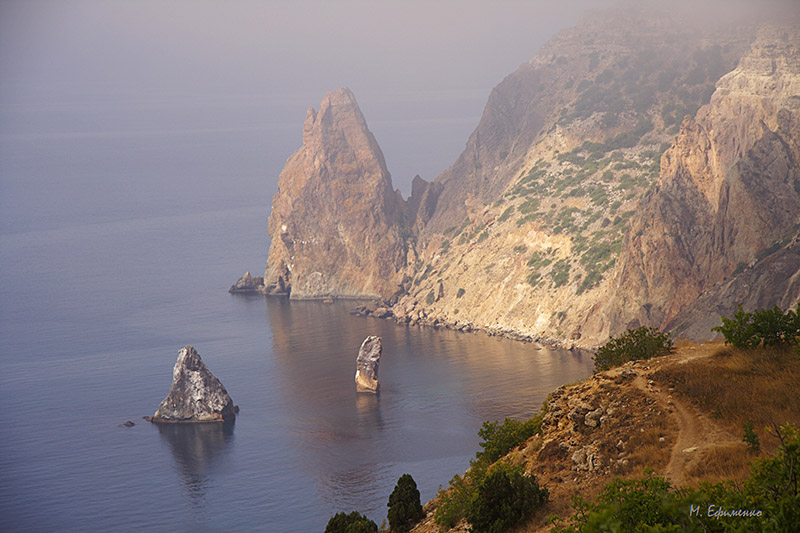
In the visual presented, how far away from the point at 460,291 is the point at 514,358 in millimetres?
34822

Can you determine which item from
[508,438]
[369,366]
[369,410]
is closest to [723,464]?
[508,438]

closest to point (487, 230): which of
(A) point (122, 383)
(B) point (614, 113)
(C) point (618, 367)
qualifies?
(B) point (614, 113)

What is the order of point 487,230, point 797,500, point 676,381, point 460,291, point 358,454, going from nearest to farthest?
point 797,500
point 676,381
point 358,454
point 460,291
point 487,230

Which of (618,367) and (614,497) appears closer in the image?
(614,497)

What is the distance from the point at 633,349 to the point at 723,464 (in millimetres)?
13599

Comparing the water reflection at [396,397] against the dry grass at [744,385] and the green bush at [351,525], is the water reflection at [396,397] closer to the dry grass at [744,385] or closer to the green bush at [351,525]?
the green bush at [351,525]

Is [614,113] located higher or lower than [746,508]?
higher

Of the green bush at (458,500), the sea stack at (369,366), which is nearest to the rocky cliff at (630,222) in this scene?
the sea stack at (369,366)

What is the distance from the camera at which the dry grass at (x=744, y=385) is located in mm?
33812

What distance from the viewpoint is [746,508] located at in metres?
21.5

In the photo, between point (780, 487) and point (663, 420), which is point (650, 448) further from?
point (780, 487)

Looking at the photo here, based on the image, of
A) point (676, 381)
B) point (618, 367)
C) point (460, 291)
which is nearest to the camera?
point (676, 381)

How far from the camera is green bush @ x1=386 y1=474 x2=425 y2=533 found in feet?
140

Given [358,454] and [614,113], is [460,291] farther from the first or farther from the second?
[358,454]
